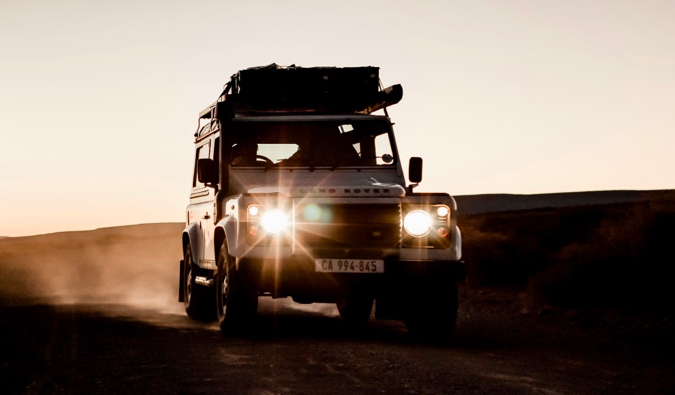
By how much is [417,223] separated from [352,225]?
708 mm

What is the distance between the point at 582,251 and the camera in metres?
16.8

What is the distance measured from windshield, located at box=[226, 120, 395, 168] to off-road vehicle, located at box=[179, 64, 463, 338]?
0.01 metres

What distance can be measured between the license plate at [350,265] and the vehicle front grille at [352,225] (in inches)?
7.6

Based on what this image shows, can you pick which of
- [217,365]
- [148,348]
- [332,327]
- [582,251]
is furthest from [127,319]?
[582,251]

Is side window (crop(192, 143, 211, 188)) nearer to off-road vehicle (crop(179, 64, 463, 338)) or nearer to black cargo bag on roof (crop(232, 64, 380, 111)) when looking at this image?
off-road vehicle (crop(179, 64, 463, 338))

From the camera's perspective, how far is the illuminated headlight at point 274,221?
10078mm

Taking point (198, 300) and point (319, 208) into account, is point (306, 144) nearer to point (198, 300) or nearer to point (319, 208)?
point (319, 208)

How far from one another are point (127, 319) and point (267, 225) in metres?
4.42

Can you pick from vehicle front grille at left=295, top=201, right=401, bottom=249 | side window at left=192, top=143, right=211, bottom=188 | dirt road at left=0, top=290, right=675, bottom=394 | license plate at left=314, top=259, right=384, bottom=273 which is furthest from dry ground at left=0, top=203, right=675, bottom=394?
side window at left=192, top=143, right=211, bottom=188

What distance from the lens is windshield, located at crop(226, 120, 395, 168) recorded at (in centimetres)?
1180

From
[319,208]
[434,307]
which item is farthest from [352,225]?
[434,307]

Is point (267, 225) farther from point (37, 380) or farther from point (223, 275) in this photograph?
point (37, 380)

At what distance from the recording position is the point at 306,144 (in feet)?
38.8

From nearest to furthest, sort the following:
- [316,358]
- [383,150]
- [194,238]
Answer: [316,358] → [383,150] → [194,238]
